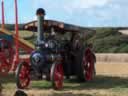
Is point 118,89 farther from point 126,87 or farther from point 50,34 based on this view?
point 50,34

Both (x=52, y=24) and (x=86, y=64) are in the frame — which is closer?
(x=52, y=24)

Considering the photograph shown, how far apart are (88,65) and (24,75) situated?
259cm

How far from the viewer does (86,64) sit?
1582cm

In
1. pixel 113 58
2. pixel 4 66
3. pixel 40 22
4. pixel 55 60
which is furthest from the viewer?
pixel 113 58

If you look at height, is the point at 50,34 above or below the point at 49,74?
above

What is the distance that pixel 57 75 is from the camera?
13773 millimetres

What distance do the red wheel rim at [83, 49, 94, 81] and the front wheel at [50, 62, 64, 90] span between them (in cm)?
173


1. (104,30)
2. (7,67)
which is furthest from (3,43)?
(104,30)

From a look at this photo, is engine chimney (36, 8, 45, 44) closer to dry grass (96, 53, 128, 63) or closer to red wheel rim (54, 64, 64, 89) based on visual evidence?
red wheel rim (54, 64, 64, 89)

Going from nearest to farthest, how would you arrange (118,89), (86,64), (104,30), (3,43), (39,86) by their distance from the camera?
(118,89) → (39,86) → (86,64) → (3,43) → (104,30)

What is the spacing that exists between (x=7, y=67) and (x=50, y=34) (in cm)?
416

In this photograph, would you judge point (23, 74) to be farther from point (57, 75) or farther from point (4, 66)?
point (4, 66)

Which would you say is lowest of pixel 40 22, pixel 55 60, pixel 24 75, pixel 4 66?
pixel 4 66

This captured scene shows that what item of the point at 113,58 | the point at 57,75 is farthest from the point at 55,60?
the point at 113,58
